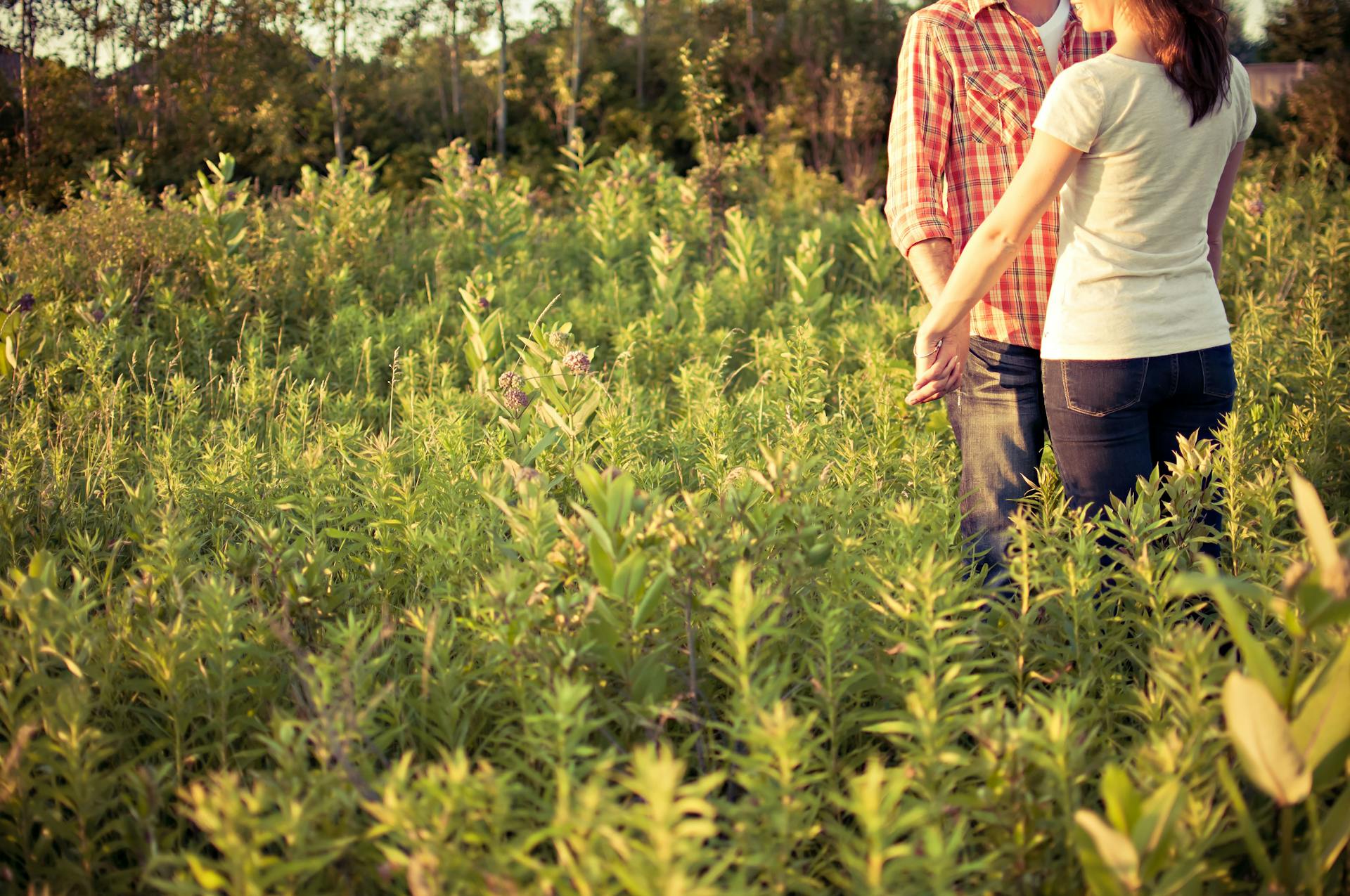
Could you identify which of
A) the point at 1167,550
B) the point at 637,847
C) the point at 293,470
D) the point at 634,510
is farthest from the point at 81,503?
the point at 1167,550

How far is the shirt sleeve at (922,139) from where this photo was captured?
2.57 m

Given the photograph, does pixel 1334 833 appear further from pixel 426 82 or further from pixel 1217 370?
pixel 426 82

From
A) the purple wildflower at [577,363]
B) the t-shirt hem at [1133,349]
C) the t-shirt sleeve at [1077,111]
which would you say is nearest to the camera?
the t-shirt sleeve at [1077,111]

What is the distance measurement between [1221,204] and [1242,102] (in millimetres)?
350

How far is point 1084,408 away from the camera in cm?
229

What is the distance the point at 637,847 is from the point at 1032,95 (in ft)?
7.24

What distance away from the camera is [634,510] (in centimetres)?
203

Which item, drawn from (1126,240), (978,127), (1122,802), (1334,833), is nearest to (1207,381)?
(1126,240)

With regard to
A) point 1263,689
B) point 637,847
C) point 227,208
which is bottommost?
point 637,847

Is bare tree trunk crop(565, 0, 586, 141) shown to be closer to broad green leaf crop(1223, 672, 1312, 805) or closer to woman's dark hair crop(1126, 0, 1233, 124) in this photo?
woman's dark hair crop(1126, 0, 1233, 124)

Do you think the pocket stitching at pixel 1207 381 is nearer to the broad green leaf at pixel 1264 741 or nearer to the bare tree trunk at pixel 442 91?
the broad green leaf at pixel 1264 741

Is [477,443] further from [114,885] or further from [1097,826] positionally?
[1097,826]

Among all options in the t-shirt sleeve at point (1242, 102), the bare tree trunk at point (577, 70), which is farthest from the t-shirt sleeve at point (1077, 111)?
the bare tree trunk at point (577, 70)

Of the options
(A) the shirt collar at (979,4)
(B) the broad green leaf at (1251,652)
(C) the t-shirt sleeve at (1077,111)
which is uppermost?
(A) the shirt collar at (979,4)
